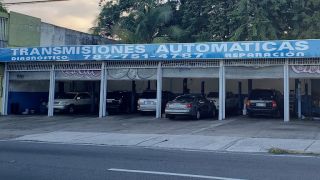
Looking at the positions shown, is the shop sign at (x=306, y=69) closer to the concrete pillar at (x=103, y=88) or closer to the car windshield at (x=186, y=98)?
the car windshield at (x=186, y=98)

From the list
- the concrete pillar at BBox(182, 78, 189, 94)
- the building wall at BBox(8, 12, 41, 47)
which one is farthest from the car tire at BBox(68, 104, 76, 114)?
the concrete pillar at BBox(182, 78, 189, 94)

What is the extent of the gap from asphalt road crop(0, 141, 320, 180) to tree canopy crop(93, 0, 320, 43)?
77.1 ft

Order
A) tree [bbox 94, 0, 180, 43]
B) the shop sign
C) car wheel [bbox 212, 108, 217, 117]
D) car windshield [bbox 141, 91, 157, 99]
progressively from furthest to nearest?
tree [bbox 94, 0, 180, 43], car windshield [bbox 141, 91, 157, 99], car wheel [bbox 212, 108, 217, 117], the shop sign

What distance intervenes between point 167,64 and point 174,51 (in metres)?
1.31

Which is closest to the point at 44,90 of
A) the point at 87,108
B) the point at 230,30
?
the point at 87,108

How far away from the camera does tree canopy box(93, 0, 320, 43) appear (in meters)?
36.3

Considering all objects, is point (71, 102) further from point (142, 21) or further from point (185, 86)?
point (142, 21)

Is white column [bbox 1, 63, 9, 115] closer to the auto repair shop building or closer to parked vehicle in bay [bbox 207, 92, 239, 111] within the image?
the auto repair shop building

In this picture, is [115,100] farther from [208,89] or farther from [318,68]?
[318,68]

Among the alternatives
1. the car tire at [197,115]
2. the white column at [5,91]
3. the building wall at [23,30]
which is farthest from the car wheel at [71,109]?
the car tire at [197,115]

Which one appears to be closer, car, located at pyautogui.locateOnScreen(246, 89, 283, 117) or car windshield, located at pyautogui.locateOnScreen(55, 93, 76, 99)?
car, located at pyautogui.locateOnScreen(246, 89, 283, 117)

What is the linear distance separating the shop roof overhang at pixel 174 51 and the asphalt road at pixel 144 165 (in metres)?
11.3

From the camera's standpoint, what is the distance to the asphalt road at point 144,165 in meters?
10.1

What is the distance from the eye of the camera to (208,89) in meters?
36.0
